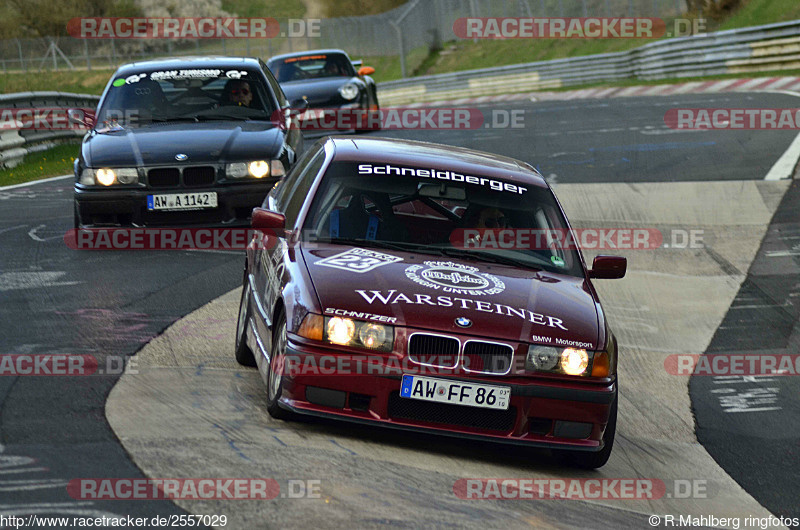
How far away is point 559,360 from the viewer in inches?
227

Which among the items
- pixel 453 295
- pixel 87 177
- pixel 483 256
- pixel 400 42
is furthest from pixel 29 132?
A: pixel 400 42

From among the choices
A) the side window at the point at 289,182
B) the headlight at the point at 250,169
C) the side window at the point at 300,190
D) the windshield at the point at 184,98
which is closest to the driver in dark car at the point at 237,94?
the windshield at the point at 184,98

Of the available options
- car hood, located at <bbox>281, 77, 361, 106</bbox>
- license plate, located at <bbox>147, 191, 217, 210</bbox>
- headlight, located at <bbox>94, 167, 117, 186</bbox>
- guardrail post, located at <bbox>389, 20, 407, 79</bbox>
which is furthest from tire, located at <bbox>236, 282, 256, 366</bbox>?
guardrail post, located at <bbox>389, 20, 407, 79</bbox>

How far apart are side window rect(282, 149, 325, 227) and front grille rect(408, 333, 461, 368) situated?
140 centimetres

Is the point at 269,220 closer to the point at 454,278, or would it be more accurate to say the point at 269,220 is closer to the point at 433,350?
the point at 454,278

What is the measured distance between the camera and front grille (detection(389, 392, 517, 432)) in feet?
18.4

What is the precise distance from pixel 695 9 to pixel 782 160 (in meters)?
25.3

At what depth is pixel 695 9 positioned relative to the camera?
3956cm

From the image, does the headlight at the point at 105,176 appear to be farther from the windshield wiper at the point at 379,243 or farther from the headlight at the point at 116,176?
the windshield wiper at the point at 379,243

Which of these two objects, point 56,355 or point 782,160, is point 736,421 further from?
point 782,160

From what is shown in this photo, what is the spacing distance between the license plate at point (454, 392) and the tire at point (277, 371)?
0.58 m

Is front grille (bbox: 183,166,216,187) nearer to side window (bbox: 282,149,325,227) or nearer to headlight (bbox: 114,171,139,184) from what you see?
headlight (bbox: 114,171,139,184)

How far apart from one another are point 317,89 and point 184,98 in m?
9.61

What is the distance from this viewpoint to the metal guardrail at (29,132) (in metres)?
18.0
